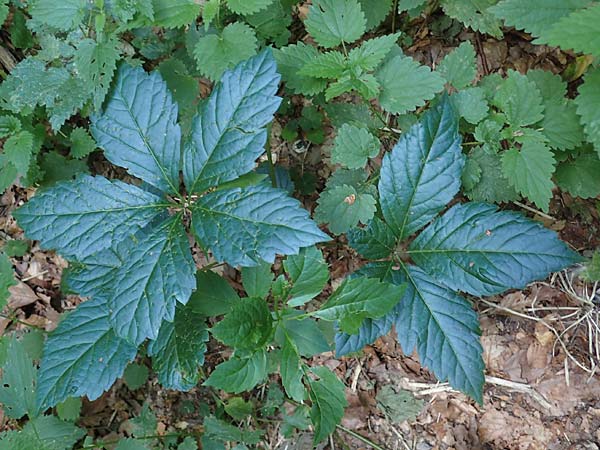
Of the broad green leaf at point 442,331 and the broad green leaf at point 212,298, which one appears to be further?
the broad green leaf at point 212,298

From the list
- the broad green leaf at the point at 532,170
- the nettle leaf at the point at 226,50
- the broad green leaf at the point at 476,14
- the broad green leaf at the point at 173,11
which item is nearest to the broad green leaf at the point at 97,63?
the broad green leaf at the point at 173,11

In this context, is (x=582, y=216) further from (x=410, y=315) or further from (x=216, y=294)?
(x=216, y=294)

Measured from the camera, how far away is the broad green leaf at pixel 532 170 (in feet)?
5.74

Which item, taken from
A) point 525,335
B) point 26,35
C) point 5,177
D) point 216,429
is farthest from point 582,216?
point 26,35

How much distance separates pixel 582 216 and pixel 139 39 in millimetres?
2070

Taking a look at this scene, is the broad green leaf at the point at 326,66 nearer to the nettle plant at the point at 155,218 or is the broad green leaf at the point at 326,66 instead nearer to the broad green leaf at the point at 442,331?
the nettle plant at the point at 155,218

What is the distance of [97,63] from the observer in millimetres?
1835

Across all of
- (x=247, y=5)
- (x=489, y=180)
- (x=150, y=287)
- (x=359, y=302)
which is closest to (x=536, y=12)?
(x=489, y=180)

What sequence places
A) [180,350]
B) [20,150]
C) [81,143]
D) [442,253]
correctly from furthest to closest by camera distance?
[81,143] → [20,150] → [180,350] → [442,253]

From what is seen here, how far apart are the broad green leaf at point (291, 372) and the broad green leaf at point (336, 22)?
1.07 metres

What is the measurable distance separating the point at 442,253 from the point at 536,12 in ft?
2.63

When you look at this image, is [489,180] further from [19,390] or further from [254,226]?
[19,390]

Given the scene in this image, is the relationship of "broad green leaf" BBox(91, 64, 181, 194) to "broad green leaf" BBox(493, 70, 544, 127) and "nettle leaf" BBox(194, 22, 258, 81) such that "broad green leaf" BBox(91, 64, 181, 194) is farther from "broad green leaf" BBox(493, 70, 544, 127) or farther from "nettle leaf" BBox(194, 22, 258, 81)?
"broad green leaf" BBox(493, 70, 544, 127)

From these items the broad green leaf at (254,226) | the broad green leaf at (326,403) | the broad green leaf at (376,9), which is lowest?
the broad green leaf at (326,403)
